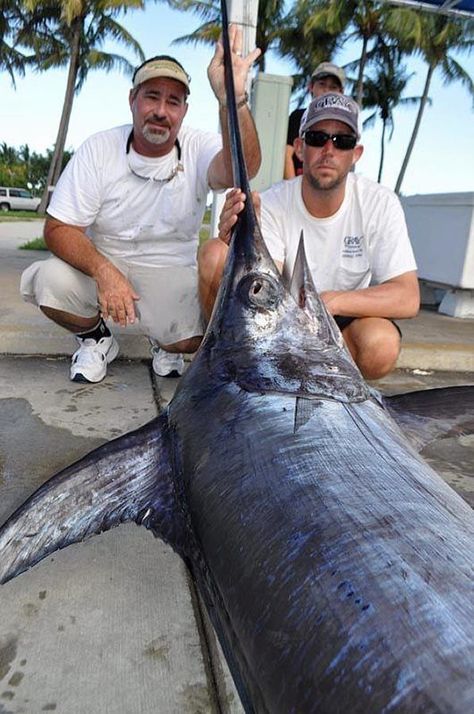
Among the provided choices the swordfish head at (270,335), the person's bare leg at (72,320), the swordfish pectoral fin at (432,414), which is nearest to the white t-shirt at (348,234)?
the swordfish head at (270,335)

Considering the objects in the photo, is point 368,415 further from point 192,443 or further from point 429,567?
point 429,567

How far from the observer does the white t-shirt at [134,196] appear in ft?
10.3

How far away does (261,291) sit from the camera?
1686 millimetres

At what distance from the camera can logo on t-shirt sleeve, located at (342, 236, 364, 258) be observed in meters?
2.88

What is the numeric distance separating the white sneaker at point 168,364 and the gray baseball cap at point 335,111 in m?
1.40

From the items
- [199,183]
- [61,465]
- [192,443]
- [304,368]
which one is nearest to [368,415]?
[304,368]

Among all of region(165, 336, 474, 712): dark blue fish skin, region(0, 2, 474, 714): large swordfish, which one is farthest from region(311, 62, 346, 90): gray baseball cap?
region(165, 336, 474, 712): dark blue fish skin

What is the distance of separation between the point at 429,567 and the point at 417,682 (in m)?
0.18

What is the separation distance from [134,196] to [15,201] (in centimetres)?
4048

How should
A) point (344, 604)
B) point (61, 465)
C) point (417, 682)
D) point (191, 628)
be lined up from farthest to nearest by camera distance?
point (61, 465) → point (191, 628) → point (344, 604) → point (417, 682)

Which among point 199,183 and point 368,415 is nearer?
point 368,415

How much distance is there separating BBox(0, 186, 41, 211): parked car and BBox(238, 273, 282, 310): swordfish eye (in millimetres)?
41235

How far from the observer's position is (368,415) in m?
1.35

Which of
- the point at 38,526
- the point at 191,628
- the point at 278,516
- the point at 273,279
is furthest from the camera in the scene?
the point at 273,279
